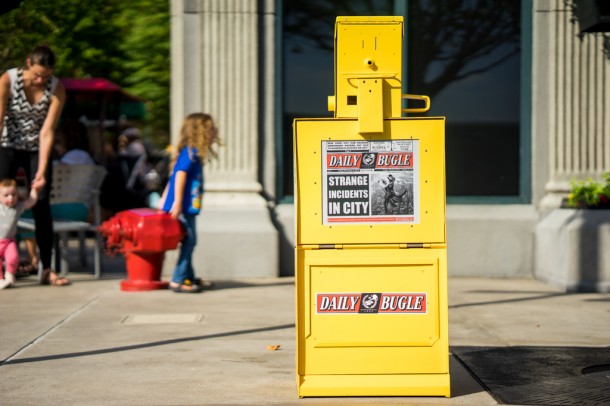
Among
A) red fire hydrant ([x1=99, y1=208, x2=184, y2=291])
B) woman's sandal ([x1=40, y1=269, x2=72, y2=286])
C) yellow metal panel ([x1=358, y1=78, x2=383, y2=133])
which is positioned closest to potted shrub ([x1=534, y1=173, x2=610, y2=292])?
red fire hydrant ([x1=99, y1=208, x2=184, y2=291])

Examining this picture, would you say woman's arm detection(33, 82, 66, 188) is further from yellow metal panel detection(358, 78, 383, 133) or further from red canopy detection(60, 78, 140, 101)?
red canopy detection(60, 78, 140, 101)

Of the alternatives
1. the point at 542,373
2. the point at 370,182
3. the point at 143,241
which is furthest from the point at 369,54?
the point at 143,241

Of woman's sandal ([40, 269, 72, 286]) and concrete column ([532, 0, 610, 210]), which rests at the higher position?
concrete column ([532, 0, 610, 210])

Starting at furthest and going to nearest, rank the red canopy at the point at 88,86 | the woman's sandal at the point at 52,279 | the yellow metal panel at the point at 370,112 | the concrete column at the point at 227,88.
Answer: the red canopy at the point at 88,86 < the concrete column at the point at 227,88 < the woman's sandal at the point at 52,279 < the yellow metal panel at the point at 370,112

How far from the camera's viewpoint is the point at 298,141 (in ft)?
19.6

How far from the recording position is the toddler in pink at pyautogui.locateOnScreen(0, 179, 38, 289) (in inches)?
424

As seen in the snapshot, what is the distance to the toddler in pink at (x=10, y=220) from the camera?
10766 mm

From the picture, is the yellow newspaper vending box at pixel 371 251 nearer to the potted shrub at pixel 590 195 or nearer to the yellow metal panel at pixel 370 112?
the yellow metal panel at pixel 370 112

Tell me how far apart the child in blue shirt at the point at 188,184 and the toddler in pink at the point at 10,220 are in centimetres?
137

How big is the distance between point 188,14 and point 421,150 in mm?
7115

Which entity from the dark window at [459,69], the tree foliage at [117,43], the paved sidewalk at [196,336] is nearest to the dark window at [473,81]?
the dark window at [459,69]

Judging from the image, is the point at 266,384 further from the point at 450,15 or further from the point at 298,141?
the point at 450,15

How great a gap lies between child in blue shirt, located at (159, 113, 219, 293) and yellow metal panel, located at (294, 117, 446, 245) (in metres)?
4.62

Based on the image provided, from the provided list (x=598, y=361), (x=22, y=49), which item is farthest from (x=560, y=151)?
(x=22, y=49)
